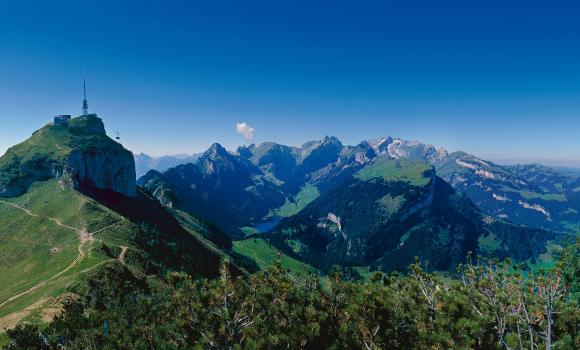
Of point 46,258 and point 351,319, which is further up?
point 351,319

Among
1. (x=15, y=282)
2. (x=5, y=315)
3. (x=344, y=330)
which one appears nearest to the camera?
(x=344, y=330)

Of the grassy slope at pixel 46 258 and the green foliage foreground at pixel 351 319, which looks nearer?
the green foliage foreground at pixel 351 319

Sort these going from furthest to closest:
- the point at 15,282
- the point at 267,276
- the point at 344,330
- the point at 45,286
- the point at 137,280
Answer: the point at 15,282
the point at 137,280
the point at 45,286
the point at 267,276
the point at 344,330

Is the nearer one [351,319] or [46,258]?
[351,319]

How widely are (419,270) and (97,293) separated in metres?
114

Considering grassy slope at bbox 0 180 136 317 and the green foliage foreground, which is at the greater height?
the green foliage foreground

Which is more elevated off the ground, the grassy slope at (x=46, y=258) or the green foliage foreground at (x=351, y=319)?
the green foliage foreground at (x=351, y=319)

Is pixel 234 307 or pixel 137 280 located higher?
pixel 234 307

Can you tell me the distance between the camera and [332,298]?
1791 inches

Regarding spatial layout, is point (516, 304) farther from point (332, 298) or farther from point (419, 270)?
point (332, 298)

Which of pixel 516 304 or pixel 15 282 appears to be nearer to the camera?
pixel 516 304

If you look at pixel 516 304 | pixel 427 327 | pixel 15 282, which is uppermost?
pixel 516 304

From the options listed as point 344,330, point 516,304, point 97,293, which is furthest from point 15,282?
point 516,304

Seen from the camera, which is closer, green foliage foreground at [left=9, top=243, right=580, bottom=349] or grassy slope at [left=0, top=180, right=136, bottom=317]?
green foliage foreground at [left=9, top=243, right=580, bottom=349]
